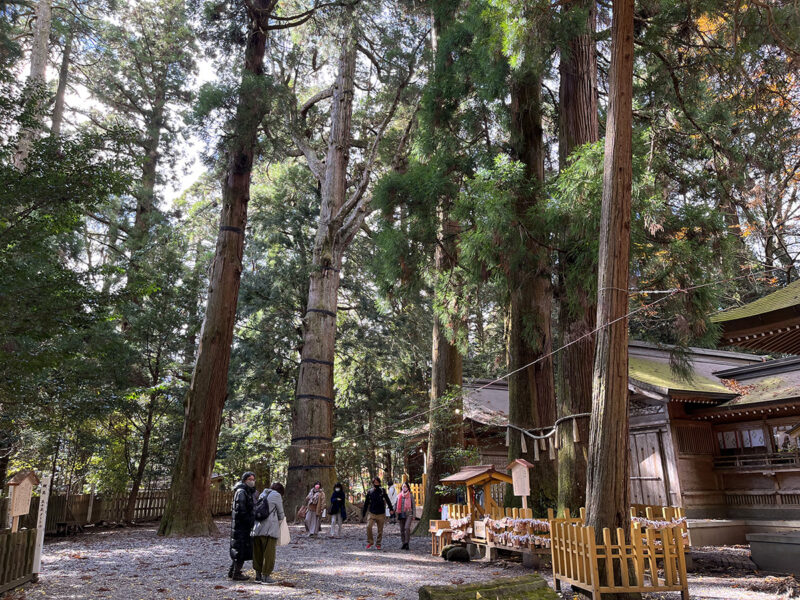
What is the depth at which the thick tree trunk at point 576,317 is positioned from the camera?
7742 mm

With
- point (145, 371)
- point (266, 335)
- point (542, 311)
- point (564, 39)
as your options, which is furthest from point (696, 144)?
point (145, 371)

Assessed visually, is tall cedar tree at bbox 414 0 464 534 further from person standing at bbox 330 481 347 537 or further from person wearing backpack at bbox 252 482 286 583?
person wearing backpack at bbox 252 482 286 583

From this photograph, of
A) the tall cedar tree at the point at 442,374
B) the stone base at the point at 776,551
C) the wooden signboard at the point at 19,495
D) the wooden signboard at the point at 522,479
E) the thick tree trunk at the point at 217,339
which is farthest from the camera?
the tall cedar tree at the point at 442,374

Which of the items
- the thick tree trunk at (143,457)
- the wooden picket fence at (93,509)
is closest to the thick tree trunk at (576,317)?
Answer: the wooden picket fence at (93,509)

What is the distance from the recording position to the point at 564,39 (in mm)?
8398

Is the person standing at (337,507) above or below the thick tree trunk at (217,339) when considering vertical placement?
below

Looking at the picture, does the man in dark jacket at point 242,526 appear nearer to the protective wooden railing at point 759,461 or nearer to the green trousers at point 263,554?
the green trousers at point 263,554

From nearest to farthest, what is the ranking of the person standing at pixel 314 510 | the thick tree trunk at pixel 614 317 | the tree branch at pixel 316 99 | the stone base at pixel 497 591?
1. the stone base at pixel 497 591
2. the thick tree trunk at pixel 614 317
3. the person standing at pixel 314 510
4. the tree branch at pixel 316 99

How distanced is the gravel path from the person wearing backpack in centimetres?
26

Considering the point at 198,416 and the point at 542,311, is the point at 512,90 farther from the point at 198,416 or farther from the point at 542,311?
the point at 198,416

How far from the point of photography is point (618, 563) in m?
5.46

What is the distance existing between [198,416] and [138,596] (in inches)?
243

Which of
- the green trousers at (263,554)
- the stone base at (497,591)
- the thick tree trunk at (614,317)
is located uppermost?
the thick tree trunk at (614,317)

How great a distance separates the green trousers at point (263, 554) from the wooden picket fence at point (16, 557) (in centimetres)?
238
